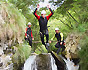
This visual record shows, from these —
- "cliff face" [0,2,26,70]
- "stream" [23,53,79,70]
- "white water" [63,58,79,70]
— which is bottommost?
"white water" [63,58,79,70]

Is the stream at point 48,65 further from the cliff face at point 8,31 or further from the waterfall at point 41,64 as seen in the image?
the cliff face at point 8,31

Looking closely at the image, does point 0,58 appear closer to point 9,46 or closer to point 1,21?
point 9,46

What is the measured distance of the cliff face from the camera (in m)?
2.12

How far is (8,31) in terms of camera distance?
7.45 feet

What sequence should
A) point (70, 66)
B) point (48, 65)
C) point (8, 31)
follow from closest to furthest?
point (8, 31), point (48, 65), point (70, 66)

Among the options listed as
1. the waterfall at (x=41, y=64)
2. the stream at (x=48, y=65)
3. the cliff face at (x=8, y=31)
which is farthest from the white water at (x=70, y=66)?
the cliff face at (x=8, y=31)

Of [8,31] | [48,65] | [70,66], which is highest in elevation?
[8,31]

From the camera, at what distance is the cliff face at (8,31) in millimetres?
2123

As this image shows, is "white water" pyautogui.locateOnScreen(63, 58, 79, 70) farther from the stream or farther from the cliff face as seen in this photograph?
the cliff face


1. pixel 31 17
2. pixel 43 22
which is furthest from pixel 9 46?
pixel 31 17

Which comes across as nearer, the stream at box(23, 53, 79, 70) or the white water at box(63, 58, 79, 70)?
the stream at box(23, 53, 79, 70)

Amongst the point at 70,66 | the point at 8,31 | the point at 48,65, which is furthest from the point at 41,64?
the point at 8,31

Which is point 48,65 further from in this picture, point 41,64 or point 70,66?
point 70,66

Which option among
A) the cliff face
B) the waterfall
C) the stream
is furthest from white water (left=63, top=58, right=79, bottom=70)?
the cliff face
